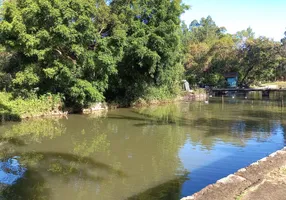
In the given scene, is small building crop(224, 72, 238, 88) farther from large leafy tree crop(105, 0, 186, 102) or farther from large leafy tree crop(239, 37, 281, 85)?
large leafy tree crop(105, 0, 186, 102)

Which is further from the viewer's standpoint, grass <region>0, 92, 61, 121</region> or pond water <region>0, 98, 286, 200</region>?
grass <region>0, 92, 61, 121</region>

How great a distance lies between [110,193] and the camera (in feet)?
26.8

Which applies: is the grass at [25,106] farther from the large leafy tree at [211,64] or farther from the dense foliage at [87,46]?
the large leafy tree at [211,64]

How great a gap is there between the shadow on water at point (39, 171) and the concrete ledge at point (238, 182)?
4.18 metres

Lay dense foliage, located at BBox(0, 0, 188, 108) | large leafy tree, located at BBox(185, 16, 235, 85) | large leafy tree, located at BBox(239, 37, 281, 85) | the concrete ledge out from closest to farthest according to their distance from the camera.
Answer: the concrete ledge, dense foliage, located at BBox(0, 0, 188, 108), large leafy tree, located at BBox(239, 37, 281, 85), large leafy tree, located at BBox(185, 16, 235, 85)

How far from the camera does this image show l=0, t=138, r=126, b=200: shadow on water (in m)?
8.27

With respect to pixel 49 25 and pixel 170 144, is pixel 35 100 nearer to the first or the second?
pixel 49 25

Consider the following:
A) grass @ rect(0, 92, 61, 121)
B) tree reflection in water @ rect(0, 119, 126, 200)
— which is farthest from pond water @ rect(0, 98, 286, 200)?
grass @ rect(0, 92, 61, 121)

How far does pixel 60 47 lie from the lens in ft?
72.4

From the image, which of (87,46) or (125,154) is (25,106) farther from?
(125,154)

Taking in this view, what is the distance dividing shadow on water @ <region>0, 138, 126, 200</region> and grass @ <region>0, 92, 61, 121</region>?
7.23 m

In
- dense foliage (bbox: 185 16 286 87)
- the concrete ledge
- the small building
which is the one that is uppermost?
dense foliage (bbox: 185 16 286 87)

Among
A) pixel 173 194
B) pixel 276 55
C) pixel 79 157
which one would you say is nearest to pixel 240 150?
pixel 173 194

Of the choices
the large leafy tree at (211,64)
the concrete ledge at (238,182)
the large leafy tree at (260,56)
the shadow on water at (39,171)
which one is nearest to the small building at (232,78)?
the large leafy tree at (211,64)
